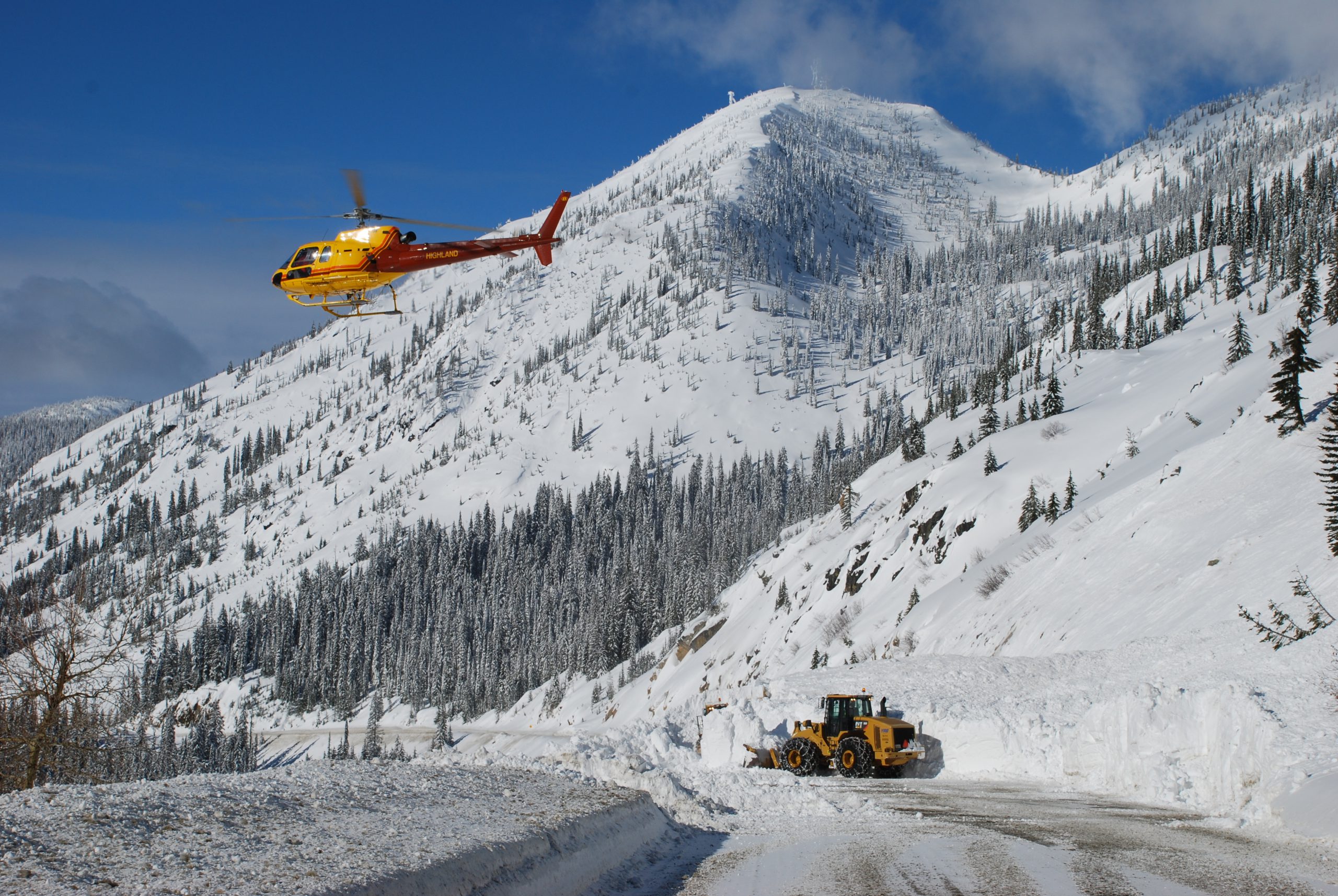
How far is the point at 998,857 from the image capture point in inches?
410

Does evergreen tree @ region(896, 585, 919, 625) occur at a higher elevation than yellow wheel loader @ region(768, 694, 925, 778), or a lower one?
higher

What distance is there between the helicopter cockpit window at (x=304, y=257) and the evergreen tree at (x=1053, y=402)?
145ft

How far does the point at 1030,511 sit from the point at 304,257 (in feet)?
102

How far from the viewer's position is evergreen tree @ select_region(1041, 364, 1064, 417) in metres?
55.6

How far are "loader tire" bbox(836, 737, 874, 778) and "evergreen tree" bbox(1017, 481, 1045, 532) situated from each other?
1997cm

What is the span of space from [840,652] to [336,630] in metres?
109

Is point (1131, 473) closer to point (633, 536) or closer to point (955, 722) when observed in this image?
point (955, 722)

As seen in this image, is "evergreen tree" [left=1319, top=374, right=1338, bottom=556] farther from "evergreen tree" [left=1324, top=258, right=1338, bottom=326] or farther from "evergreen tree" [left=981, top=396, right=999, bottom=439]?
"evergreen tree" [left=981, top=396, right=999, bottom=439]

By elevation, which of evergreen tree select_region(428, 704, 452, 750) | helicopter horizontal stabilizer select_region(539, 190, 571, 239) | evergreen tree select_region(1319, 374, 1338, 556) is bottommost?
evergreen tree select_region(428, 704, 452, 750)

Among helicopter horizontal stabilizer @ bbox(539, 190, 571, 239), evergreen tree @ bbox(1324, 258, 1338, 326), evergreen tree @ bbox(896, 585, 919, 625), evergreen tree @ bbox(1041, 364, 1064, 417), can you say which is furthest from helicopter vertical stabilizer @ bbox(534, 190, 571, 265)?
evergreen tree @ bbox(1041, 364, 1064, 417)

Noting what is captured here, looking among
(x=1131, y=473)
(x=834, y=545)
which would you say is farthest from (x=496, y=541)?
(x=1131, y=473)

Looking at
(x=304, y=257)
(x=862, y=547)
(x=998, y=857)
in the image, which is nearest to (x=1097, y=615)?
(x=998, y=857)

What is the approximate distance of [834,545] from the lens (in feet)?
191

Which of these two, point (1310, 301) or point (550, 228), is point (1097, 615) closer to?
point (550, 228)
